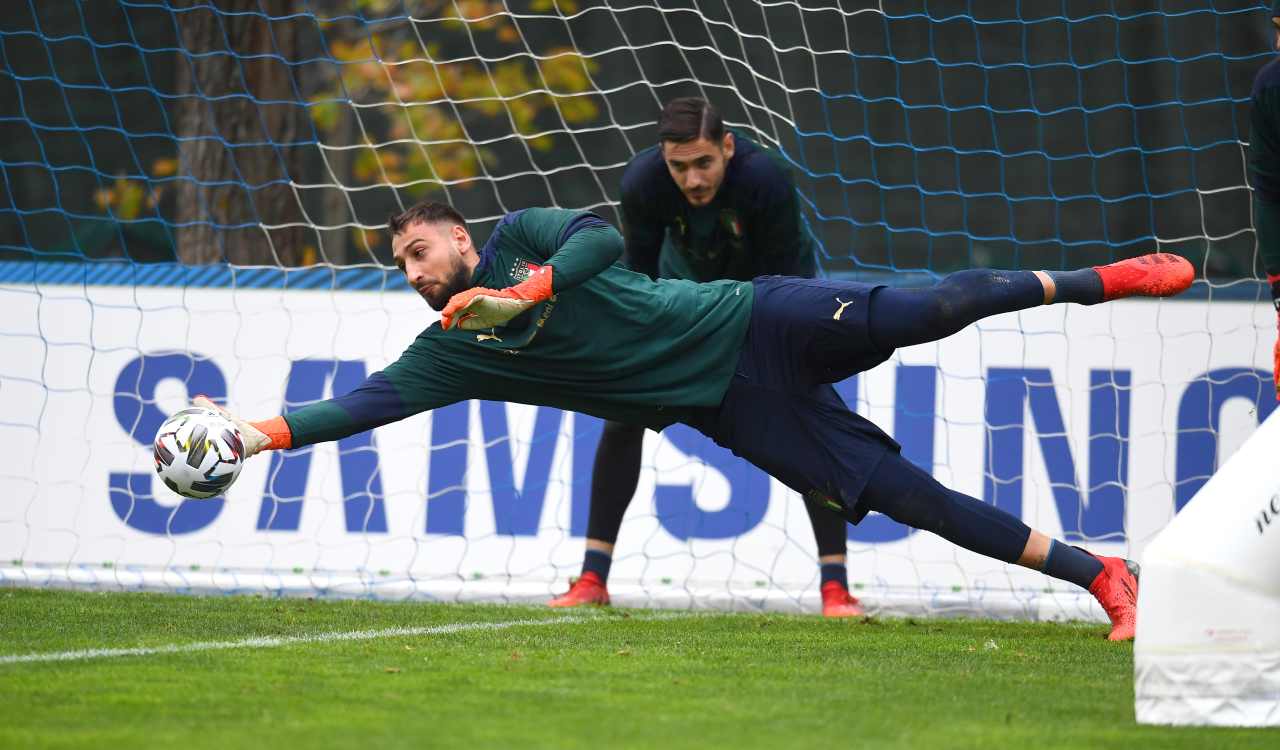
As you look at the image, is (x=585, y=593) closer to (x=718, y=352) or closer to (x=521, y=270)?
(x=718, y=352)

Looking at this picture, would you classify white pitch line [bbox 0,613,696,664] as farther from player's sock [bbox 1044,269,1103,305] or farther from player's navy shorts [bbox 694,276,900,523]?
player's sock [bbox 1044,269,1103,305]

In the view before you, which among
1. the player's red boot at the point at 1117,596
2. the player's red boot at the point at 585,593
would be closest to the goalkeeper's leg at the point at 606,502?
the player's red boot at the point at 585,593

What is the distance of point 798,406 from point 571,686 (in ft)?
4.37

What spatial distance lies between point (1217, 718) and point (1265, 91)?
2074 mm

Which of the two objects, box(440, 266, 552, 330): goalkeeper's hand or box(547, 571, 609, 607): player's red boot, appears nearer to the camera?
box(440, 266, 552, 330): goalkeeper's hand

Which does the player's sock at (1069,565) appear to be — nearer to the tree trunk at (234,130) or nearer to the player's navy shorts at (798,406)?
A: the player's navy shorts at (798,406)

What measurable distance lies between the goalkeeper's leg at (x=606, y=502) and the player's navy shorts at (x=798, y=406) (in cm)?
131

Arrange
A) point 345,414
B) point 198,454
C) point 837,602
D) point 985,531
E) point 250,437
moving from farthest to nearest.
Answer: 1. point 837,602
2. point 985,531
3. point 345,414
4. point 250,437
5. point 198,454

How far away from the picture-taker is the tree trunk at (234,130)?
→ 27.7ft

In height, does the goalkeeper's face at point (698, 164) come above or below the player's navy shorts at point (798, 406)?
above

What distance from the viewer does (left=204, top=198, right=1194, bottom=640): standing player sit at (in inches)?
179

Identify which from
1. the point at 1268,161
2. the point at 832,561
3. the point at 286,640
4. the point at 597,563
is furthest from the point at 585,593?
the point at 1268,161

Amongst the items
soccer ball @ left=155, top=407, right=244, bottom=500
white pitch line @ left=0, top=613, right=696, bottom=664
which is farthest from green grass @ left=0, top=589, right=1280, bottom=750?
soccer ball @ left=155, top=407, right=244, bottom=500

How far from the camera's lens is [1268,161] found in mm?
4637
